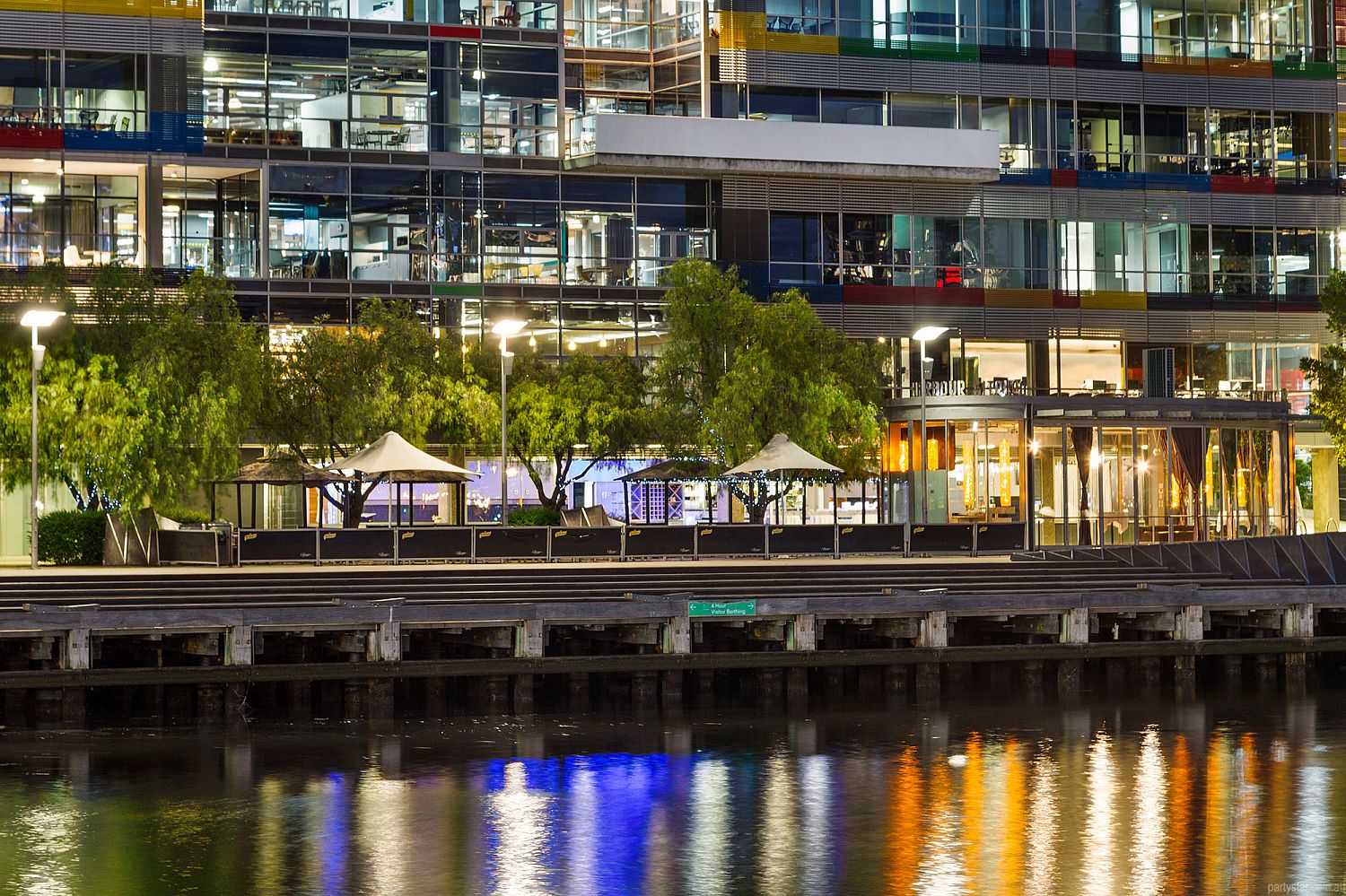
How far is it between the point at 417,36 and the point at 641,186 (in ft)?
27.8

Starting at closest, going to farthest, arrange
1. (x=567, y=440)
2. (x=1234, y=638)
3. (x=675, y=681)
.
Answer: (x=675, y=681) → (x=1234, y=638) → (x=567, y=440)

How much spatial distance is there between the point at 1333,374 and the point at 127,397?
3835 centimetres

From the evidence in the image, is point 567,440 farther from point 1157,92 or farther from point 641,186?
point 1157,92

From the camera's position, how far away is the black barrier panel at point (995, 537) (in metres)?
51.9

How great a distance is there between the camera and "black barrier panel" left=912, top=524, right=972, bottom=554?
5131cm

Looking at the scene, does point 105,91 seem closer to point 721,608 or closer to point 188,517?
point 188,517

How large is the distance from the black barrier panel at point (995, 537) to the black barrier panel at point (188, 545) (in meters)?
18.4

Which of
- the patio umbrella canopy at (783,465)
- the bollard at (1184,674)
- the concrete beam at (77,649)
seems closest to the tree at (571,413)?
the patio umbrella canopy at (783,465)

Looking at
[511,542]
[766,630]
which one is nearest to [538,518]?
[511,542]

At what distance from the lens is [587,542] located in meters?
48.9

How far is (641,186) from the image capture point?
66.8m

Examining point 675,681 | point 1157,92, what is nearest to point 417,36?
point 1157,92

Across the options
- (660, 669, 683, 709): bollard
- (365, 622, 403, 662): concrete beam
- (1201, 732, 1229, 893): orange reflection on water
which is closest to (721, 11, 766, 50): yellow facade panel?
(660, 669, 683, 709): bollard

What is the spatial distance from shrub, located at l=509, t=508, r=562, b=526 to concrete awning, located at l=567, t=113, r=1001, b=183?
13863mm
